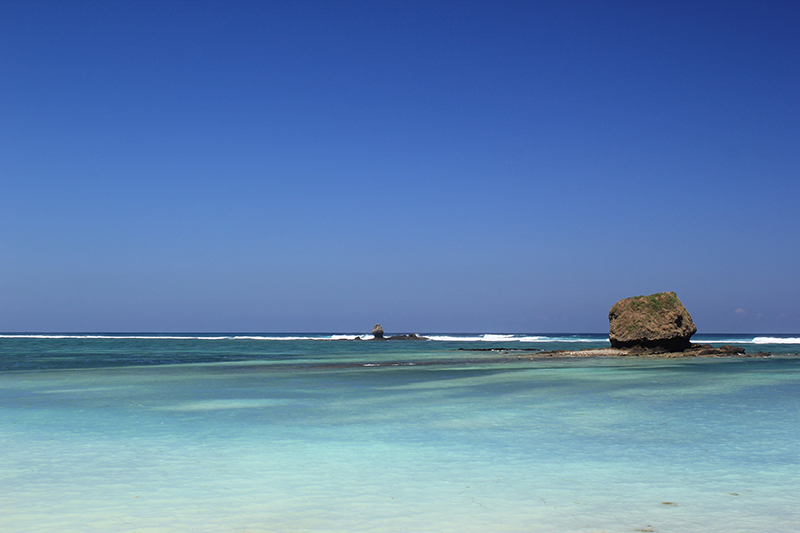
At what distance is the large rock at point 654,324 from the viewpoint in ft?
144

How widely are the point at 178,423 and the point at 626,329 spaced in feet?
130

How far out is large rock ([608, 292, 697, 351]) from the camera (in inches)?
1722

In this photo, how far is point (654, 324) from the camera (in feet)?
144

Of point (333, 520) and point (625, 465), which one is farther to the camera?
point (625, 465)

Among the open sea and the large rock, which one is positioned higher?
the large rock

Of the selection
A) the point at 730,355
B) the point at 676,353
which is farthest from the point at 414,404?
the point at 730,355

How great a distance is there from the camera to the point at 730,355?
4328cm

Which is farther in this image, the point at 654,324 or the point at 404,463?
the point at 654,324

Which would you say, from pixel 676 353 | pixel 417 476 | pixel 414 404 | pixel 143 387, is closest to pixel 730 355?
pixel 676 353

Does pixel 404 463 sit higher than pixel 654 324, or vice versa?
pixel 654 324

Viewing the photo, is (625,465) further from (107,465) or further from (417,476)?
(107,465)

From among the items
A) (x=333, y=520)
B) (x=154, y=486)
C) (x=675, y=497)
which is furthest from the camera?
(x=154, y=486)

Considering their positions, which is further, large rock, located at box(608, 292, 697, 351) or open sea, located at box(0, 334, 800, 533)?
large rock, located at box(608, 292, 697, 351)

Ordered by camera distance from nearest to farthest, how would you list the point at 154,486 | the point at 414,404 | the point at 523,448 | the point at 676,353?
the point at 154,486, the point at 523,448, the point at 414,404, the point at 676,353
